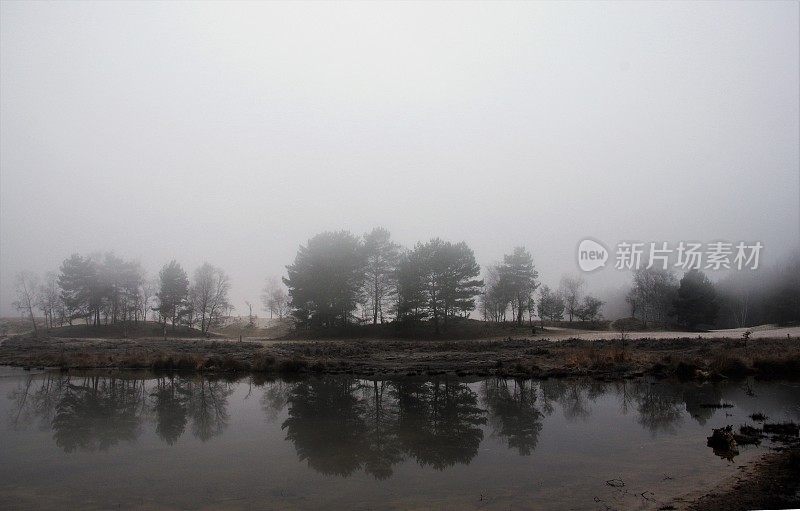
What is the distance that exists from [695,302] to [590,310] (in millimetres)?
16172

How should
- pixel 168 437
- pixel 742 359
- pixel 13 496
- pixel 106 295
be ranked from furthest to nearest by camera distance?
pixel 106 295
pixel 742 359
pixel 168 437
pixel 13 496

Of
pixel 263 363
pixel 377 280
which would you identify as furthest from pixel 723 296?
pixel 263 363

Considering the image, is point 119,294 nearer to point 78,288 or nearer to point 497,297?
point 78,288

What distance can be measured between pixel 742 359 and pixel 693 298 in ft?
126

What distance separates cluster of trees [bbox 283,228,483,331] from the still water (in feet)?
99.7

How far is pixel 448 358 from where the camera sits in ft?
99.6

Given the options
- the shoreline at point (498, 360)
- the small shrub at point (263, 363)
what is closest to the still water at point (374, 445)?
the shoreline at point (498, 360)

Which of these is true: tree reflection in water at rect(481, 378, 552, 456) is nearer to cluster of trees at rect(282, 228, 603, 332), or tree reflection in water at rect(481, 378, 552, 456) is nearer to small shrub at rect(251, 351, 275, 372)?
small shrub at rect(251, 351, 275, 372)

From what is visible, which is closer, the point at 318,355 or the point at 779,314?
the point at 318,355

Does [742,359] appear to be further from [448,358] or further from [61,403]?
[61,403]

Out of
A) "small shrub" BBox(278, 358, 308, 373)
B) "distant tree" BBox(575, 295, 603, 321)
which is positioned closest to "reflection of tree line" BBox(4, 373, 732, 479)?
"small shrub" BBox(278, 358, 308, 373)

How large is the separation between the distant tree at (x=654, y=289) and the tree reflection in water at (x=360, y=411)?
177ft

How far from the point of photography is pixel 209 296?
66.1 meters

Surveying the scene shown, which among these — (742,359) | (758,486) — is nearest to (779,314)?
(742,359)
